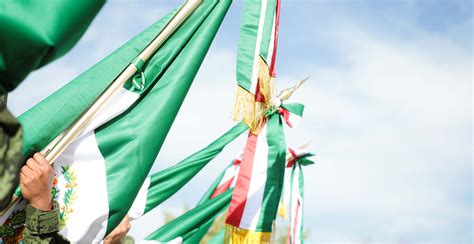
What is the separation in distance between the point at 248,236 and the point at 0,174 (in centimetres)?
480

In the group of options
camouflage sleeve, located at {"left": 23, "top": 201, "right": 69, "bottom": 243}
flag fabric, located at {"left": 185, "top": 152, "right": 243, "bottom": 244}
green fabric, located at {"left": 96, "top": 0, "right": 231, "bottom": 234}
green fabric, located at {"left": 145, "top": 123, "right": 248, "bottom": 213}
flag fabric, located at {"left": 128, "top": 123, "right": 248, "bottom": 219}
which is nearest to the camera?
camouflage sleeve, located at {"left": 23, "top": 201, "right": 69, "bottom": 243}

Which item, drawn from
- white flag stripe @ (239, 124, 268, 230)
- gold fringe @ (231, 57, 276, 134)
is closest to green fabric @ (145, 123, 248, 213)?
white flag stripe @ (239, 124, 268, 230)

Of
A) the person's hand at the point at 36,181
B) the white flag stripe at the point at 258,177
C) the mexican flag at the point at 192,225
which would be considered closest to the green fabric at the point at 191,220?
the mexican flag at the point at 192,225

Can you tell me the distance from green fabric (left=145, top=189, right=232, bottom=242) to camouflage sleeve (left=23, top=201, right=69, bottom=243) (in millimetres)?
3360

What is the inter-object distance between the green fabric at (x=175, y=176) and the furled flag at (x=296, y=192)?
6.92 ft

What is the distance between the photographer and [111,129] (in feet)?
10.5

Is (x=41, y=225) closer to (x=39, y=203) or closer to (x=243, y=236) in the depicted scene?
(x=39, y=203)

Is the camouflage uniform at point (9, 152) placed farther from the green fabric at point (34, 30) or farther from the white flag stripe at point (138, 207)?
the white flag stripe at point (138, 207)

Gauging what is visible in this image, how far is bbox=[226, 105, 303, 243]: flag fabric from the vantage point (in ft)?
19.9

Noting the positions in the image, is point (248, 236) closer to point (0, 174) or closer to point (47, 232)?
point (47, 232)

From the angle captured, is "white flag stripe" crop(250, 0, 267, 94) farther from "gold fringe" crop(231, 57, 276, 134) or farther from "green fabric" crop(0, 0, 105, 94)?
"green fabric" crop(0, 0, 105, 94)

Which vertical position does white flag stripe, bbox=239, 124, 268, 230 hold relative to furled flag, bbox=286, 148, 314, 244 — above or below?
below

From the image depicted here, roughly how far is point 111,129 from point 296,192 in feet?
17.4

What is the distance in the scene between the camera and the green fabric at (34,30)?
4.13 ft
